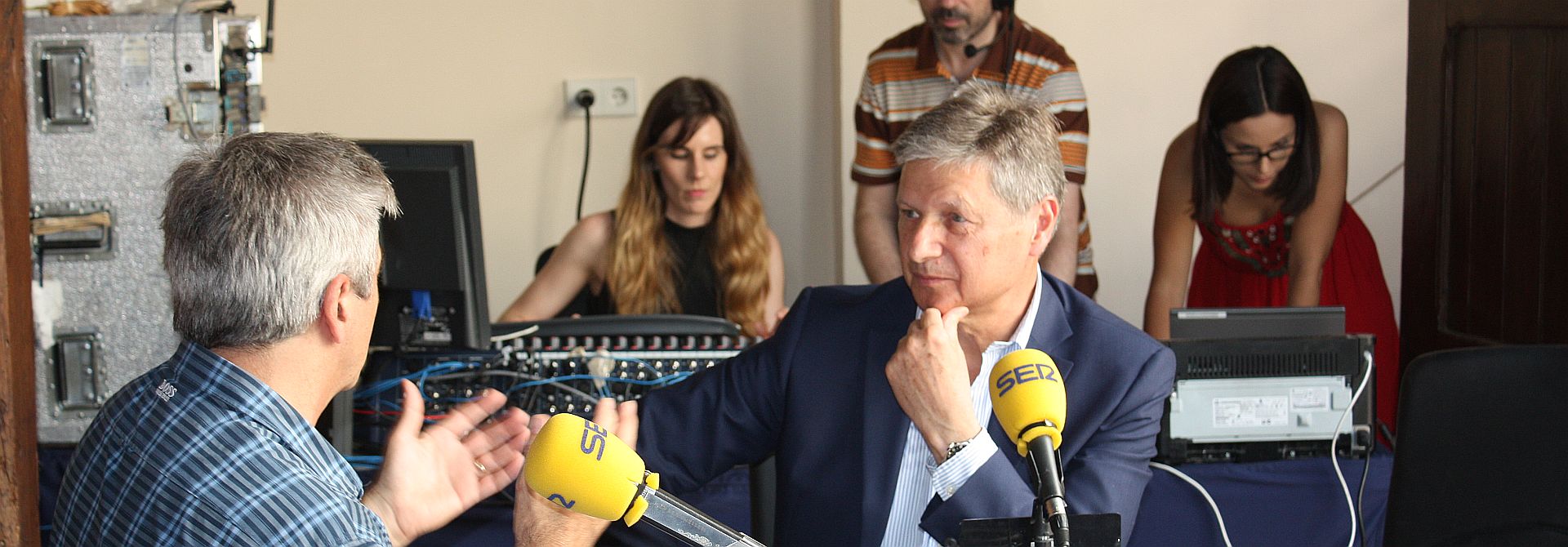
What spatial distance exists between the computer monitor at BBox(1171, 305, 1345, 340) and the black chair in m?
0.31

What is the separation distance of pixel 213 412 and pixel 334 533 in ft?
0.50

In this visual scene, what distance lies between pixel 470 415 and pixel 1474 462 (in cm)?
131

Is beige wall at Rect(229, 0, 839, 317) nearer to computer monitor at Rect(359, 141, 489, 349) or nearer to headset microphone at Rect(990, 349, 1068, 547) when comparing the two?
computer monitor at Rect(359, 141, 489, 349)

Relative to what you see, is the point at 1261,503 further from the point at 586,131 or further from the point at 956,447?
the point at 586,131

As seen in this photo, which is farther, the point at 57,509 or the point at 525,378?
the point at 525,378

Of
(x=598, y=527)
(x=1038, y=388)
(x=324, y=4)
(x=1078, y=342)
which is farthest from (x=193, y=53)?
(x=324, y=4)

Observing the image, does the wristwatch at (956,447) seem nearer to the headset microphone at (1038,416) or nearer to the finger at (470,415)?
the headset microphone at (1038,416)

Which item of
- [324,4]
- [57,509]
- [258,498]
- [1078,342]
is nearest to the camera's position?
[258,498]

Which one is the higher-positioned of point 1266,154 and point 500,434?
point 1266,154

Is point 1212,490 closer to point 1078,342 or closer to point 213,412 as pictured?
point 1078,342

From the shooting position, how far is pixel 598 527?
1235 mm

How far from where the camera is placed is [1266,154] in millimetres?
2854

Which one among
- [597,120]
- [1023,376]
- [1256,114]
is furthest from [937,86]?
[1023,376]

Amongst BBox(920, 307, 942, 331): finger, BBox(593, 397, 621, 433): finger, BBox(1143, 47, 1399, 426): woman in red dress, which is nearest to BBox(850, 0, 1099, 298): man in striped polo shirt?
BBox(1143, 47, 1399, 426): woman in red dress
